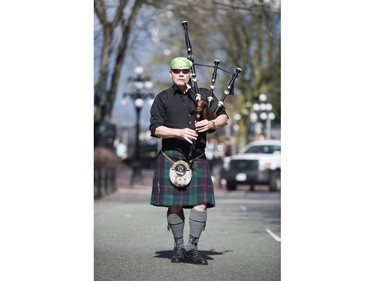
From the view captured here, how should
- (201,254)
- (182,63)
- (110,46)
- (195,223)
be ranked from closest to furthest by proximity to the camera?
(182,63) → (195,223) → (201,254) → (110,46)

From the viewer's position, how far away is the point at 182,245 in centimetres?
776

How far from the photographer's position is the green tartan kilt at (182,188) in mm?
7332

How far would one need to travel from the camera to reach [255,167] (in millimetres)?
24125

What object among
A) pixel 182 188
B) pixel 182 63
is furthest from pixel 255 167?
pixel 182 63

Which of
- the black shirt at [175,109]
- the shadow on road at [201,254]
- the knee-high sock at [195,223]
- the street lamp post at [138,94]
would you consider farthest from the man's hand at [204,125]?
the street lamp post at [138,94]

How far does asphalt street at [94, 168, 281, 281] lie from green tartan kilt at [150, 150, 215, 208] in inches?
20.2

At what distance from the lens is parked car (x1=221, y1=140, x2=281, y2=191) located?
23797 millimetres

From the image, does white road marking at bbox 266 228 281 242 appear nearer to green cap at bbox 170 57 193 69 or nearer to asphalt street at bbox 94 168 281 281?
asphalt street at bbox 94 168 281 281

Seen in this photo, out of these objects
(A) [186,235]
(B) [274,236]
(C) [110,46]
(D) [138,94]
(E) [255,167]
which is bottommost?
(B) [274,236]

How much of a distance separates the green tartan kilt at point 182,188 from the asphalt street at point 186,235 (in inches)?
20.2

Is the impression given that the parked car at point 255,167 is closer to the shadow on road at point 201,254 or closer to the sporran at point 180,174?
the shadow on road at point 201,254

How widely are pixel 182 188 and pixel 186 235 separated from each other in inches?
51.2

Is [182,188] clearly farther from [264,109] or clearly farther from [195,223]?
[264,109]

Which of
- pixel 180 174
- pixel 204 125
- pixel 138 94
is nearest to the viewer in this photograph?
pixel 204 125
